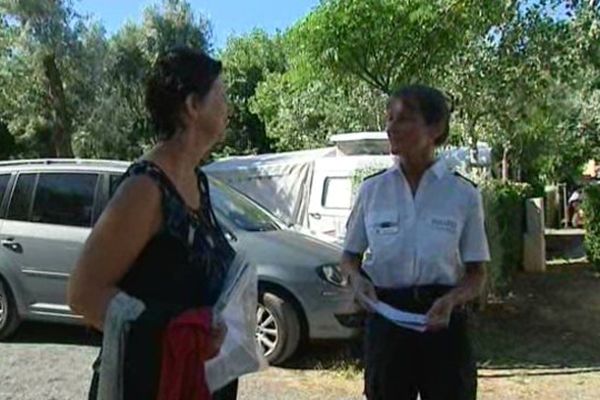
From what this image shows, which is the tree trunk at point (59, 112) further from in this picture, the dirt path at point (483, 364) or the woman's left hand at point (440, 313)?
the woman's left hand at point (440, 313)

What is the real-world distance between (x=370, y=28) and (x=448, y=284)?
11.6 meters

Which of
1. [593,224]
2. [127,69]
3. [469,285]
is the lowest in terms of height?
[469,285]

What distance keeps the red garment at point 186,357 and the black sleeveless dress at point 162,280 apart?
0.02 metres

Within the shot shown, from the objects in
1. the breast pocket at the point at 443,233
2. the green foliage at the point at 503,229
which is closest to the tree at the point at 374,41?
the green foliage at the point at 503,229

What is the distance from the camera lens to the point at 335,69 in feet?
48.2

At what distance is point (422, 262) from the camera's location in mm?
2689

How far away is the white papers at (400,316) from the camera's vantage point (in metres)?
2.66

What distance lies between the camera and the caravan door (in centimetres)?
1178

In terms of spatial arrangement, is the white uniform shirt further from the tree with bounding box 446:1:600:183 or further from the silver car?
the tree with bounding box 446:1:600:183

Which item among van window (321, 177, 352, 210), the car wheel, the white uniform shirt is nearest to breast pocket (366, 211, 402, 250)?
the white uniform shirt

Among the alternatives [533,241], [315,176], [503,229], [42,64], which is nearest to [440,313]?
[503,229]

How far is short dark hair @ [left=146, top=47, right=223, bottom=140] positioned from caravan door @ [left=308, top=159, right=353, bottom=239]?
9.55 metres

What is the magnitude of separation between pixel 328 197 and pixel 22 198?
6009 millimetres

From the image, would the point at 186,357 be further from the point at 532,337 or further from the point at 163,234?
the point at 532,337
